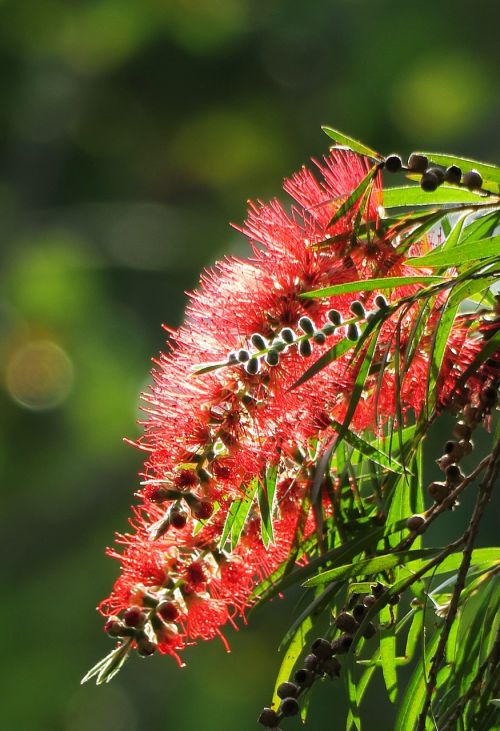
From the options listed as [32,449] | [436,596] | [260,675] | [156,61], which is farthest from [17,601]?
[436,596]

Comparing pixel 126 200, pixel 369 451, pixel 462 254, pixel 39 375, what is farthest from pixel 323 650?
pixel 126 200

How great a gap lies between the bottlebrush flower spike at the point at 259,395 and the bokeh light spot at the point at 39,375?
407 centimetres

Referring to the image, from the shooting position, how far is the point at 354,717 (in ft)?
2.26

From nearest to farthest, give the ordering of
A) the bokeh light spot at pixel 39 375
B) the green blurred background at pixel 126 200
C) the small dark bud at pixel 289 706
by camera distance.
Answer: the small dark bud at pixel 289 706 → the green blurred background at pixel 126 200 → the bokeh light spot at pixel 39 375

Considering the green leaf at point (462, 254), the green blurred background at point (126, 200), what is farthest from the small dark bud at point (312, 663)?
the green blurred background at point (126, 200)

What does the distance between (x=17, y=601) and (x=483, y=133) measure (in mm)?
A: 2607

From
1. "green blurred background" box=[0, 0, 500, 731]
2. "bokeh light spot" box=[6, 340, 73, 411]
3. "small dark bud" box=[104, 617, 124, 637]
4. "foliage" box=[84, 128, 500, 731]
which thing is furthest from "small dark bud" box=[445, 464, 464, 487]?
"bokeh light spot" box=[6, 340, 73, 411]

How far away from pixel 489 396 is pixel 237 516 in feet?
0.53

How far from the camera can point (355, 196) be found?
2.21ft

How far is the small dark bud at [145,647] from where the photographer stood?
686mm

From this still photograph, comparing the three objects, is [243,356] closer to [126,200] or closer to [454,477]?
[454,477]

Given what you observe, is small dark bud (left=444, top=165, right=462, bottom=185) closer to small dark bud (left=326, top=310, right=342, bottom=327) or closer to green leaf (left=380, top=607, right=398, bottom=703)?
small dark bud (left=326, top=310, right=342, bottom=327)

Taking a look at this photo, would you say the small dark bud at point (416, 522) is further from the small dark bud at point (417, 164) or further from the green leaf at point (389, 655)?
the small dark bud at point (417, 164)

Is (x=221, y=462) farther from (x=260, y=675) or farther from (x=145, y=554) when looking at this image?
(x=260, y=675)
